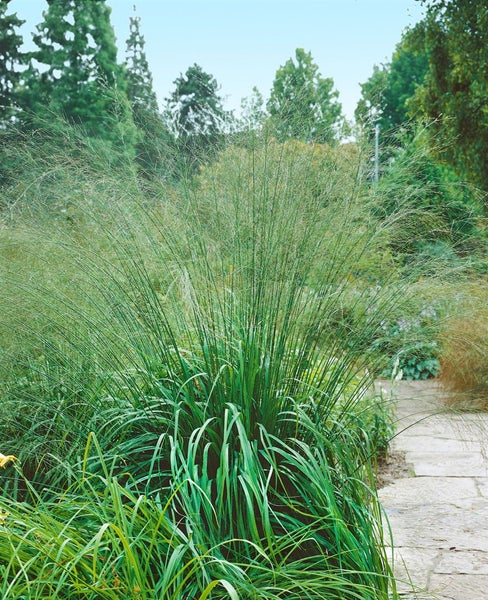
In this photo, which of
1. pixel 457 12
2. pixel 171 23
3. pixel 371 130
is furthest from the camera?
pixel 457 12

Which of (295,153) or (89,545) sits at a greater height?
(295,153)

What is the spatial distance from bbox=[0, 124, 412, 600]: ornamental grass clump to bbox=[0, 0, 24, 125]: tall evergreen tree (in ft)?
68.3

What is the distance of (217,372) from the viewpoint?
240 cm

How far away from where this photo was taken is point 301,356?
2.50 meters

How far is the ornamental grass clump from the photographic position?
6.70 ft

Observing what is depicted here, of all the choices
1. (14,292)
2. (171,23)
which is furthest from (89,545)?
(171,23)

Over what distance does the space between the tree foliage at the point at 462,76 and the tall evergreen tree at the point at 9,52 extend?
13870 mm

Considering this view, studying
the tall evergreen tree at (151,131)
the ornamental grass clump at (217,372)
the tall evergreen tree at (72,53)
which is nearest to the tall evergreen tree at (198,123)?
the tall evergreen tree at (151,131)

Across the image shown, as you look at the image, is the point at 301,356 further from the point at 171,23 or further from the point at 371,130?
the point at 171,23

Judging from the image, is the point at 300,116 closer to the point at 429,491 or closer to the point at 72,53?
the point at 429,491

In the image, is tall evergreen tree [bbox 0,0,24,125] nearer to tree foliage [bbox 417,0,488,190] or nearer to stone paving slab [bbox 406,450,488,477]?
tree foliage [bbox 417,0,488,190]

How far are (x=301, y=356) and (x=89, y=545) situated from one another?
1060 mm

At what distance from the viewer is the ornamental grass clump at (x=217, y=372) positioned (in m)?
2.04

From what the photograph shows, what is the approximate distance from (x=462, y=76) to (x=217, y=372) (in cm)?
1139
